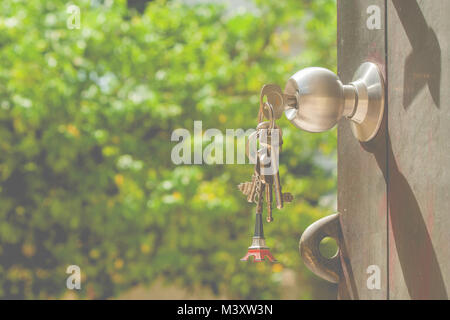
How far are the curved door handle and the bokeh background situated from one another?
402 centimetres

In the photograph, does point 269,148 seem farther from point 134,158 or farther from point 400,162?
point 134,158

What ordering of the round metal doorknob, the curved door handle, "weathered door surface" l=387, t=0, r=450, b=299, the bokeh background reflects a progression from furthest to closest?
the bokeh background → the curved door handle → the round metal doorknob → "weathered door surface" l=387, t=0, r=450, b=299

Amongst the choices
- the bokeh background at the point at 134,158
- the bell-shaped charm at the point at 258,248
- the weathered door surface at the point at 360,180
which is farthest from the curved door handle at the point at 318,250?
the bokeh background at the point at 134,158

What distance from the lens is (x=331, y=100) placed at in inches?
36.4

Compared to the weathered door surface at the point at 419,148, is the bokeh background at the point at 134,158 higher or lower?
higher

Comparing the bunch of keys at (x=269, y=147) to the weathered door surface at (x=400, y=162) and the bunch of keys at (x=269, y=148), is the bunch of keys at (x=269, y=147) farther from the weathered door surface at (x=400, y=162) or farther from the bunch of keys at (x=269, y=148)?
the weathered door surface at (x=400, y=162)

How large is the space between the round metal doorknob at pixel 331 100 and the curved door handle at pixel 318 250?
21 cm

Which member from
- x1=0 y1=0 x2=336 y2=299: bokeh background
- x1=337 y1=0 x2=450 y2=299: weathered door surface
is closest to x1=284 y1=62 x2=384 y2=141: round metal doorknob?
x1=337 y1=0 x2=450 y2=299: weathered door surface

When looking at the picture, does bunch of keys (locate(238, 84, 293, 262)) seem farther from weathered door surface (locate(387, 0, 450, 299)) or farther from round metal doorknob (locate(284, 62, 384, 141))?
weathered door surface (locate(387, 0, 450, 299))

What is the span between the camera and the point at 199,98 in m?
5.71

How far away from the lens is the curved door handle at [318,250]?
3.60 ft

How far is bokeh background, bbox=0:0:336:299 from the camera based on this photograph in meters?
5.13

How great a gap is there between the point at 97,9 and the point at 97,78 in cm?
67

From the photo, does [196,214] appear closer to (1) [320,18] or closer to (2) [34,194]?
(2) [34,194]
